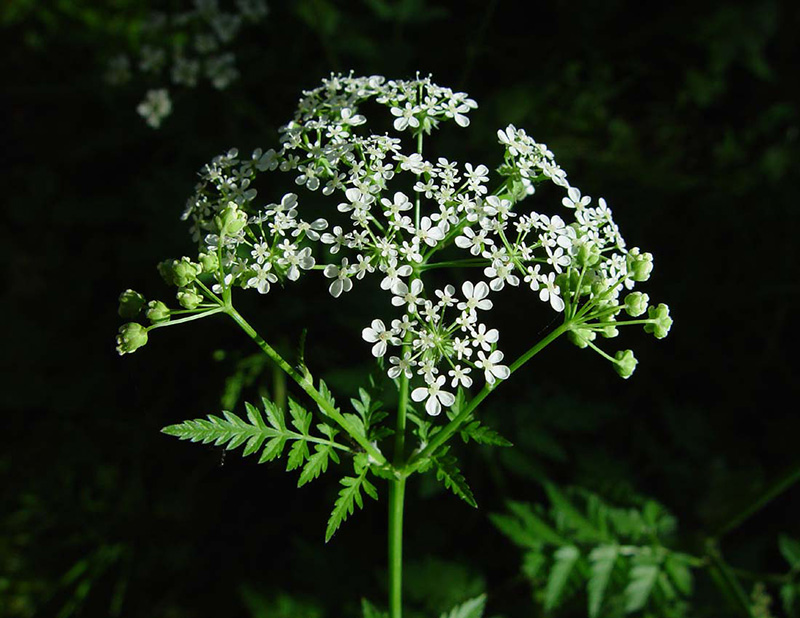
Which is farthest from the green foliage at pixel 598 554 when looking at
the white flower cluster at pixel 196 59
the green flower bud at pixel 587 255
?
the white flower cluster at pixel 196 59

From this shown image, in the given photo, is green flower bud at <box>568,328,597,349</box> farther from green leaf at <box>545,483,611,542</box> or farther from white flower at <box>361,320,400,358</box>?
green leaf at <box>545,483,611,542</box>

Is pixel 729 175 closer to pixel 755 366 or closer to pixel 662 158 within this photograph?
pixel 662 158

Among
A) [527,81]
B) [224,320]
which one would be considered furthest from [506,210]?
[527,81]

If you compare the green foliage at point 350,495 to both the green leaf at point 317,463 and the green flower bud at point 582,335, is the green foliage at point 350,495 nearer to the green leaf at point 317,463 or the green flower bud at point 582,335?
the green leaf at point 317,463

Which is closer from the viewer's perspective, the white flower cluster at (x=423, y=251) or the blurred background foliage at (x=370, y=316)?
the white flower cluster at (x=423, y=251)

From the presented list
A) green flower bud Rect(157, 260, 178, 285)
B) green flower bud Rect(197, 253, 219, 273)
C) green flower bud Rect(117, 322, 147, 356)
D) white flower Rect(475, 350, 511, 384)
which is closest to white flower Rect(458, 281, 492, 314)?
white flower Rect(475, 350, 511, 384)

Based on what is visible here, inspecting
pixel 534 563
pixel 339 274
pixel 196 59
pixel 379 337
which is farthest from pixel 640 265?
pixel 196 59
